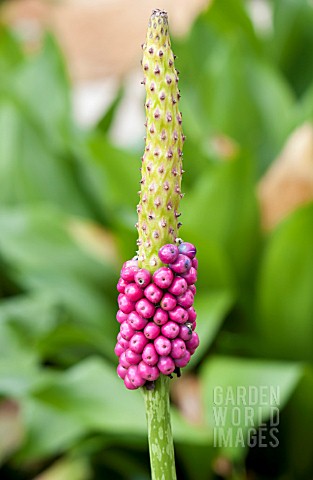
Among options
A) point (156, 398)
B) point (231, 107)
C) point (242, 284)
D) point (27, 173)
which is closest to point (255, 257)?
point (242, 284)

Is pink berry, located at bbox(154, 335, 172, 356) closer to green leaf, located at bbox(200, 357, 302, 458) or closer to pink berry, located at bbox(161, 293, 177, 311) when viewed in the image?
pink berry, located at bbox(161, 293, 177, 311)

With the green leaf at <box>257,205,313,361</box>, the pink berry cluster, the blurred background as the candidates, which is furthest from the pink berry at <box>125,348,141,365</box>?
the green leaf at <box>257,205,313,361</box>

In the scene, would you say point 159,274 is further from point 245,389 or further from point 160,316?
point 245,389

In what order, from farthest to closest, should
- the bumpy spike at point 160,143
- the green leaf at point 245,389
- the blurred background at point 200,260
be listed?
1. the blurred background at point 200,260
2. the green leaf at point 245,389
3. the bumpy spike at point 160,143

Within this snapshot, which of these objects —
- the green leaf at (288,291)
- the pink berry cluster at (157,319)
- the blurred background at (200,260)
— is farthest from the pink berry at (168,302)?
the green leaf at (288,291)

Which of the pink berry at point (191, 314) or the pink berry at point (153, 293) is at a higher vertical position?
the pink berry at point (153, 293)

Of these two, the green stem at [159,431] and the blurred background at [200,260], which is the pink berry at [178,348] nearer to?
the green stem at [159,431]

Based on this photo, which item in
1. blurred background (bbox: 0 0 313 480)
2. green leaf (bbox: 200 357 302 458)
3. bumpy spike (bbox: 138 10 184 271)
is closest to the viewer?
bumpy spike (bbox: 138 10 184 271)

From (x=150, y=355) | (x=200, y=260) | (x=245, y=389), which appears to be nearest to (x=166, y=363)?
(x=150, y=355)
